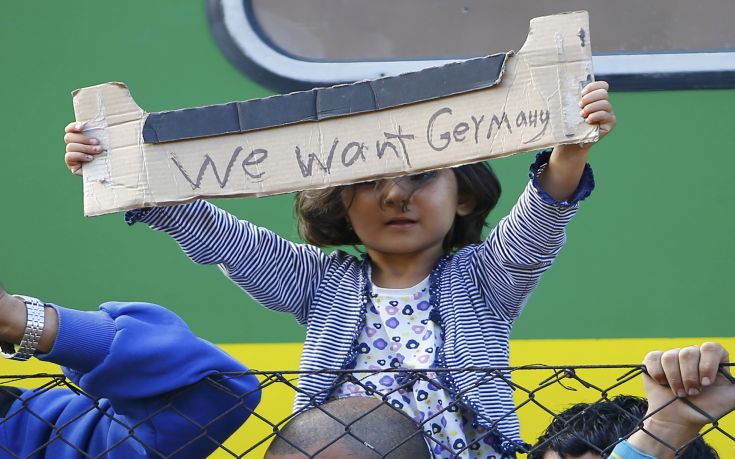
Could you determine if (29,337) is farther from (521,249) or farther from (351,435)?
(521,249)

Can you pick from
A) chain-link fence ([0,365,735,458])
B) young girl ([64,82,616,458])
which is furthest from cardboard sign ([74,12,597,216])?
chain-link fence ([0,365,735,458])

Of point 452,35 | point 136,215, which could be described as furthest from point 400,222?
point 452,35

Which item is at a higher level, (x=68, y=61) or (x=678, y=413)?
(x=68, y=61)

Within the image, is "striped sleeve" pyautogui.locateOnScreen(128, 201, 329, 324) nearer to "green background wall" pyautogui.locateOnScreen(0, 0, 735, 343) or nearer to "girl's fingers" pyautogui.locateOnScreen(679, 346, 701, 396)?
"green background wall" pyautogui.locateOnScreen(0, 0, 735, 343)

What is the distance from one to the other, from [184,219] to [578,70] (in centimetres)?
77

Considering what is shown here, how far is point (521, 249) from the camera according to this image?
2.17 meters

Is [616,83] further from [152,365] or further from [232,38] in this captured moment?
[152,365]

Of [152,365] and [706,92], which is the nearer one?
[152,365]

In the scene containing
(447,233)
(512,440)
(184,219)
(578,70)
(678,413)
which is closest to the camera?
(678,413)

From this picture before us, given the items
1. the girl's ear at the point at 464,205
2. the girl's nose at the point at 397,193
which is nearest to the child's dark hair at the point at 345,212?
the girl's ear at the point at 464,205

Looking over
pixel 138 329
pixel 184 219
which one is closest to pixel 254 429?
pixel 184 219

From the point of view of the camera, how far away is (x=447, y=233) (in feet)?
7.95

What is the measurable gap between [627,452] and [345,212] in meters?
0.87

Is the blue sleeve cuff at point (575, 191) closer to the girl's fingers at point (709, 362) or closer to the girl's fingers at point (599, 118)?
the girl's fingers at point (599, 118)
